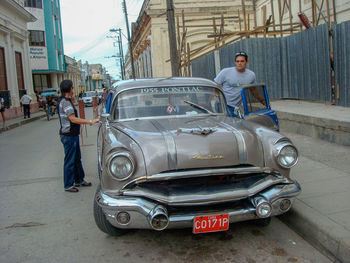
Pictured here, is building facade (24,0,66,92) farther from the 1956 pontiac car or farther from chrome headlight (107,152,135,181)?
chrome headlight (107,152,135,181)

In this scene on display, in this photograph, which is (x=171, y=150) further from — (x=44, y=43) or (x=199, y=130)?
(x=44, y=43)

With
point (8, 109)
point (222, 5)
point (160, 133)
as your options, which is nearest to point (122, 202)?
point (160, 133)

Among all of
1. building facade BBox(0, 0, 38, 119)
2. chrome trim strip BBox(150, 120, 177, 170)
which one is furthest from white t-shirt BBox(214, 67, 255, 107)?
building facade BBox(0, 0, 38, 119)

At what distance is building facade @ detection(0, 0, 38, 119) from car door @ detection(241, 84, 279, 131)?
1791 cm

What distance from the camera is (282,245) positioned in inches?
134

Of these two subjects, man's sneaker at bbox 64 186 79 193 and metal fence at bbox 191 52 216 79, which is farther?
metal fence at bbox 191 52 216 79

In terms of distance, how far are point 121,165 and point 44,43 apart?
39.4 meters

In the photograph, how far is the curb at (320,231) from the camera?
10.1ft

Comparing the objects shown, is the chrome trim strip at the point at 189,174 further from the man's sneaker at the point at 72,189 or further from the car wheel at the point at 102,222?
the man's sneaker at the point at 72,189

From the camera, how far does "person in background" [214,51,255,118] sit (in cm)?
556

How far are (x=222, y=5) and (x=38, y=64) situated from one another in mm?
22101

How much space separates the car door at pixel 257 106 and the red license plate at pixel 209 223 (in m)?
1.78

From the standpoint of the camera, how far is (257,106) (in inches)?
197

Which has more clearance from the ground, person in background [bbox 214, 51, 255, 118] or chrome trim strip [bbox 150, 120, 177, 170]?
person in background [bbox 214, 51, 255, 118]
